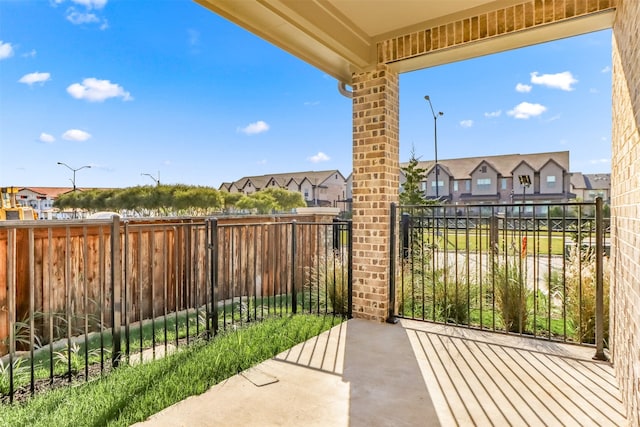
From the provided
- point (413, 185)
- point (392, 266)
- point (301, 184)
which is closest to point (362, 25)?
point (392, 266)

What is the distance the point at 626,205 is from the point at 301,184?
30.3m

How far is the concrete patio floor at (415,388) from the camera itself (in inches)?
74.8

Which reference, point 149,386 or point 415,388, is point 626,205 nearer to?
point 415,388

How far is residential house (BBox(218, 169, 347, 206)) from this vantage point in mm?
31406

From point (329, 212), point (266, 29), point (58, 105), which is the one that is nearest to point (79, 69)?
point (58, 105)

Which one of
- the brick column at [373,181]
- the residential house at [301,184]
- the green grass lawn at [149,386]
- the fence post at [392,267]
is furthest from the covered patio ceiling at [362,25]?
the residential house at [301,184]

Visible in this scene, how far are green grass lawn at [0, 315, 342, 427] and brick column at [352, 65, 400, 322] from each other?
2.62 ft

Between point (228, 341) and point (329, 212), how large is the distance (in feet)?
12.2

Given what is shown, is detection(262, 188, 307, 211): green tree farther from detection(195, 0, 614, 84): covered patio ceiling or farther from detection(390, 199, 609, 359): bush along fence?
detection(195, 0, 614, 84): covered patio ceiling

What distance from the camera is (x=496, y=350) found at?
2.88 metres

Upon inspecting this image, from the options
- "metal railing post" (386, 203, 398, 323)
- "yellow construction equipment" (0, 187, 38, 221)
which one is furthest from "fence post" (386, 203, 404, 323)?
"yellow construction equipment" (0, 187, 38, 221)

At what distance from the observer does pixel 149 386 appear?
2.21 metres

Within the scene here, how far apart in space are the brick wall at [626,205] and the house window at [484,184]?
91.5ft

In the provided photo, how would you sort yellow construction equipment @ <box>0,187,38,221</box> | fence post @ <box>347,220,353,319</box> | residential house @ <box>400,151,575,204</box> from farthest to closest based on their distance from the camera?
1. residential house @ <box>400,151,575,204</box>
2. yellow construction equipment @ <box>0,187,38,221</box>
3. fence post @ <box>347,220,353,319</box>
